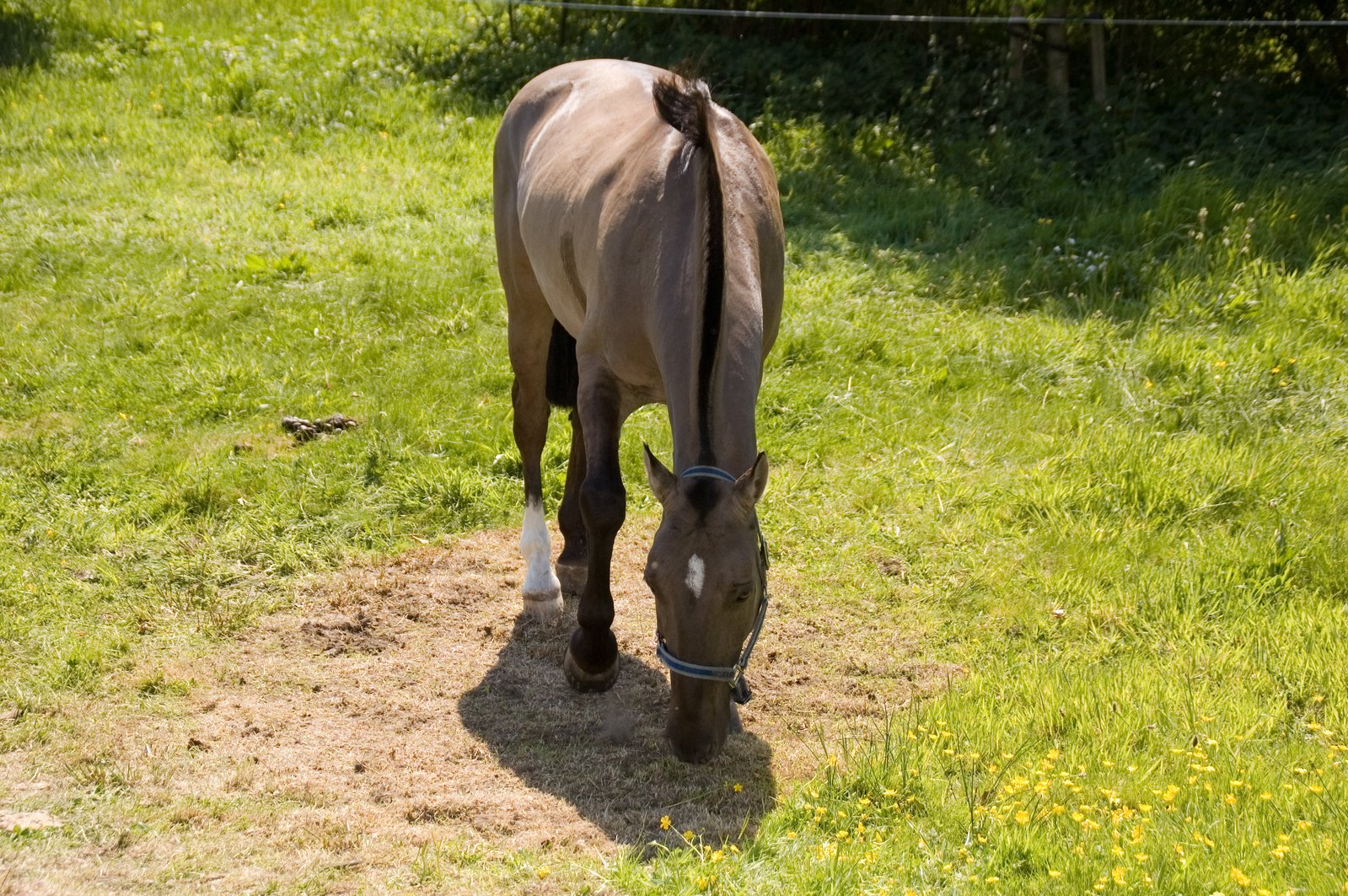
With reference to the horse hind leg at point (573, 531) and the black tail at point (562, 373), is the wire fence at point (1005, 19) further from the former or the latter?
the horse hind leg at point (573, 531)

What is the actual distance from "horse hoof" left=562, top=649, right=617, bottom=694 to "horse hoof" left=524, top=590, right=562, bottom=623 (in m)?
0.56

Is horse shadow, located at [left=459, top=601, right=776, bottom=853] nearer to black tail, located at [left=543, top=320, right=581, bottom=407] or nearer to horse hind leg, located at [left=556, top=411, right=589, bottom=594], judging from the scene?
horse hind leg, located at [left=556, top=411, right=589, bottom=594]

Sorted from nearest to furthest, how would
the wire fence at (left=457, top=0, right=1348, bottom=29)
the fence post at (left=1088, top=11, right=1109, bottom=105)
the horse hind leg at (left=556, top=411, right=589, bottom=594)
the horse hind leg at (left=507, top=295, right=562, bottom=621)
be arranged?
the horse hind leg at (left=507, top=295, right=562, bottom=621) → the horse hind leg at (left=556, top=411, right=589, bottom=594) → the wire fence at (left=457, top=0, right=1348, bottom=29) → the fence post at (left=1088, top=11, right=1109, bottom=105)

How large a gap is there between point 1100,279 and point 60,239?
6.98 metres

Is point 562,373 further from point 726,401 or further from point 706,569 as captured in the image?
point 706,569

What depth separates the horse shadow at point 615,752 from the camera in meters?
3.68

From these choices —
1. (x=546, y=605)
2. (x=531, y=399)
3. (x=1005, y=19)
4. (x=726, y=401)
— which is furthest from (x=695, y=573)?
(x=1005, y=19)

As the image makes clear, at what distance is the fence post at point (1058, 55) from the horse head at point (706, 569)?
7.53 m

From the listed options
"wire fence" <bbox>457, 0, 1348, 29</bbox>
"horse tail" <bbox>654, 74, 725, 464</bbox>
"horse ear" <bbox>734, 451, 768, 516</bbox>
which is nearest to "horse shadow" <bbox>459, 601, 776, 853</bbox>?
"horse ear" <bbox>734, 451, 768, 516</bbox>

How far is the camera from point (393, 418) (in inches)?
257

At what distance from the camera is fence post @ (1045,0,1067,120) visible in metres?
9.88

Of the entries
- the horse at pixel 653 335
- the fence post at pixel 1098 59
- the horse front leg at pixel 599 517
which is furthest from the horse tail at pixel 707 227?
the fence post at pixel 1098 59

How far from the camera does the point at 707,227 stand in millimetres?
3680

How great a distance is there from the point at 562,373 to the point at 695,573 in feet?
7.10
